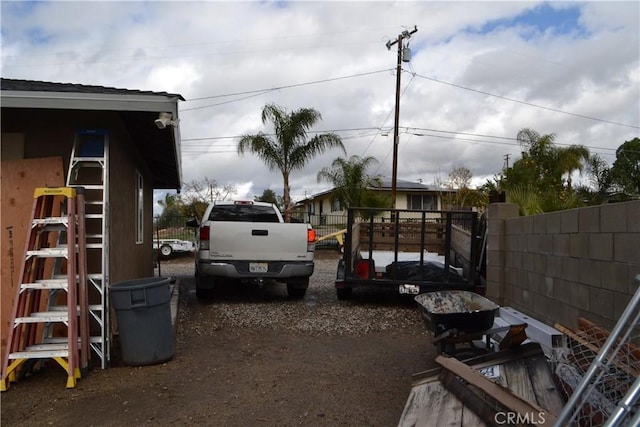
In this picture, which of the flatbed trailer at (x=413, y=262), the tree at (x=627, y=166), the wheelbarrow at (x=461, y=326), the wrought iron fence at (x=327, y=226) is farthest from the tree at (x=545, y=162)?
the wheelbarrow at (x=461, y=326)

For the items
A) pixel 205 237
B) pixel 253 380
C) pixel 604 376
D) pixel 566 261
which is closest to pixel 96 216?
pixel 253 380

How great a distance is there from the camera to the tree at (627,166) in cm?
2727

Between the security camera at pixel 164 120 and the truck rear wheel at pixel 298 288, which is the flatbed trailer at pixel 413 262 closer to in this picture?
the truck rear wheel at pixel 298 288

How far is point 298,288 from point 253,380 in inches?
197

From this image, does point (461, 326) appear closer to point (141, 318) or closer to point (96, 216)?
point (141, 318)

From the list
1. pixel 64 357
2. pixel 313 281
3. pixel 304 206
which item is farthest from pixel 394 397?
pixel 304 206

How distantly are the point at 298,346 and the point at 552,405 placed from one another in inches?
148

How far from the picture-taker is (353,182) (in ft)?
84.1

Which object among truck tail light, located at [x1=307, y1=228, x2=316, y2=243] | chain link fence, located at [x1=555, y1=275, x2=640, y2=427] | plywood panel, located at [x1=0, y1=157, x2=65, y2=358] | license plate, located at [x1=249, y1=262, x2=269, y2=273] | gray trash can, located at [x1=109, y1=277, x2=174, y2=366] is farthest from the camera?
truck tail light, located at [x1=307, y1=228, x2=316, y2=243]

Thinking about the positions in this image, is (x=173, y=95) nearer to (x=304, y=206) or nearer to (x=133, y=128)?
(x=133, y=128)

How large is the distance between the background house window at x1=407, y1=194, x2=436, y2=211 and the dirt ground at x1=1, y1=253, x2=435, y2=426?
92.0ft

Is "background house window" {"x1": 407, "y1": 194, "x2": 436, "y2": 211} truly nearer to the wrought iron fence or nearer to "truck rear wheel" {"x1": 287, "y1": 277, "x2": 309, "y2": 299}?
the wrought iron fence

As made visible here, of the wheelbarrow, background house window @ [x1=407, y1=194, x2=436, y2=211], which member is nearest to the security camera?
the wheelbarrow

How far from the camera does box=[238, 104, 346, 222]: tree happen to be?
71.5ft
